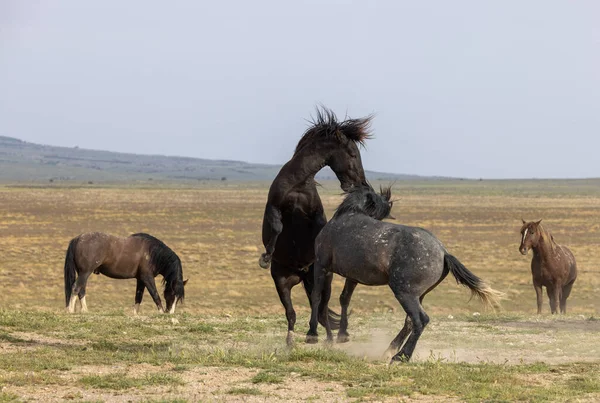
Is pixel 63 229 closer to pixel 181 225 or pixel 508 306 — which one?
pixel 181 225

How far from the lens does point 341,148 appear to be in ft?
32.2

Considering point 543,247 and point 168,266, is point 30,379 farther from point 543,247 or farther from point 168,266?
point 543,247

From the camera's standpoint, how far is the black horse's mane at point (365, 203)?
9.63 meters

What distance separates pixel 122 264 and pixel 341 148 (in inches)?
338

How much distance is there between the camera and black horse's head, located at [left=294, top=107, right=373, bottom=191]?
9.82 meters

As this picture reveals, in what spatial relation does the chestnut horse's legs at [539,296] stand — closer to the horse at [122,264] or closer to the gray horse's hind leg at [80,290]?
the horse at [122,264]

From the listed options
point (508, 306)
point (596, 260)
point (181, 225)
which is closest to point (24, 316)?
point (508, 306)

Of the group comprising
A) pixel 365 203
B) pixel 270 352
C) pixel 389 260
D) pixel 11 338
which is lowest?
pixel 11 338

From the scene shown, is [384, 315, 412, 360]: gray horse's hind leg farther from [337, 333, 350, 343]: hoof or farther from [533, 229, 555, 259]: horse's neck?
[533, 229, 555, 259]: horse's neck

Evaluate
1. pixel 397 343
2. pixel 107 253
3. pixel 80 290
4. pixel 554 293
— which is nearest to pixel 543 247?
pixel 554 293

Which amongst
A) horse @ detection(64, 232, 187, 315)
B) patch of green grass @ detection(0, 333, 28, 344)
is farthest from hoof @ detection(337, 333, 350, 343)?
horse @ detection(64, 232, 187, 315)

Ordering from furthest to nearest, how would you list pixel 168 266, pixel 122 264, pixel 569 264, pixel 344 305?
pixel 569 264 → pixel 168 266 → pixel 122 264 → pixel 344 305

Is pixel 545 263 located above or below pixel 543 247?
below

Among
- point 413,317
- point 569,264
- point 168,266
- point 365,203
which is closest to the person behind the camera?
point 413,317
